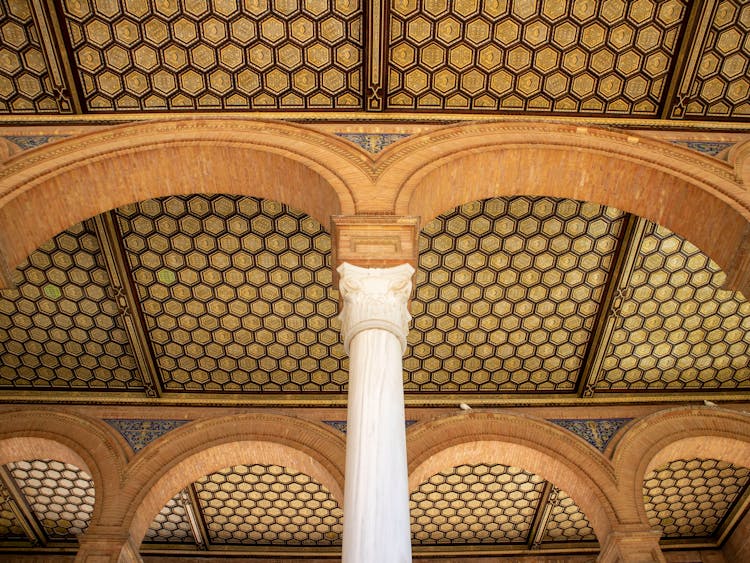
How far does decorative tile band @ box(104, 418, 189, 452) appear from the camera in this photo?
279 inches

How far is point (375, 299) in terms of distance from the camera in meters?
4.41

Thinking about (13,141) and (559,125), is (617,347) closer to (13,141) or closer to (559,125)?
(559,125)

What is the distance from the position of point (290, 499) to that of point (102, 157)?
4.60 metres

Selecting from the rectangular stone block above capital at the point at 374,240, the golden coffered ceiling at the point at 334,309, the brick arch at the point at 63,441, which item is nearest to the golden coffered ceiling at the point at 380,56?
the golden coffered ceiling at the point at 334,309

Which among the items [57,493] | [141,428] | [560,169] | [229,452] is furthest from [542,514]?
[57,493]

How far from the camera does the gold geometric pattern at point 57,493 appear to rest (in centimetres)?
783

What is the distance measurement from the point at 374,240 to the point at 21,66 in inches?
127

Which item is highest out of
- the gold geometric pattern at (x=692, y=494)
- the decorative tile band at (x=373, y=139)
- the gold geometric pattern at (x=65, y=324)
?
the decorative tile band at (x=373, y=139)

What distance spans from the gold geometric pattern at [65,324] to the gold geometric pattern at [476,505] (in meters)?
3.63

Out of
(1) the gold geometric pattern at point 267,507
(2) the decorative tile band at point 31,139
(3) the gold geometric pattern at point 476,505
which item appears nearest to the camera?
(2) the decorative tile band at point 31,139

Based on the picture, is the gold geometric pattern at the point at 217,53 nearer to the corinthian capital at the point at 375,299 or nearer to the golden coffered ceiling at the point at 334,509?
the corinthian capital at the point at 375,299

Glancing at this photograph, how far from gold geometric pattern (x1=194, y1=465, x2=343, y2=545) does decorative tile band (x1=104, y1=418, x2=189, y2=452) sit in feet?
3.39

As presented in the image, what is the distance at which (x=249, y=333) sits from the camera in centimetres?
722

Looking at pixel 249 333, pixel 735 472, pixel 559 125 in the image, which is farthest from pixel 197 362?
pixel 735 472
